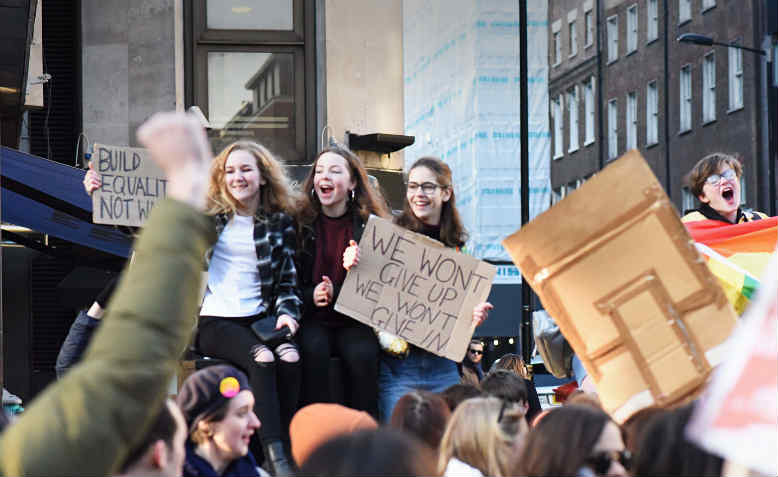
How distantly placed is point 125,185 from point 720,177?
142 inches

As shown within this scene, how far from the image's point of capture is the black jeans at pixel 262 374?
5.92 m

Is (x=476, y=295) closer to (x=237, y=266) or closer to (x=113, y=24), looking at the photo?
(x=237, y=266)

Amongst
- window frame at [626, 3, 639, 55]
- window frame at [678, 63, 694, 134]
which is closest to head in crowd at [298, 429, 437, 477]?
window frame at [678, 63, 694, 134]

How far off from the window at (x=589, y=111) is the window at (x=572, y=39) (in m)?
1.85

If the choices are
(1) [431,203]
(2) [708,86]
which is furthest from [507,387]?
(2) [708,86]

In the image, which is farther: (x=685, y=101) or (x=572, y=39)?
(x=572, y=39)

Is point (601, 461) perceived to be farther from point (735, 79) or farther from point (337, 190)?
point (735, 79)

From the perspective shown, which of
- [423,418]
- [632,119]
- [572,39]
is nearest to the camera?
[423,418]

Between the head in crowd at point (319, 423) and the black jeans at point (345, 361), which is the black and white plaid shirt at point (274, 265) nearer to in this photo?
the black jeans at point (345, 361)

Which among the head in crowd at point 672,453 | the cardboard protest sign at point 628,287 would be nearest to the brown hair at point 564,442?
the head in crowd at point 672,453

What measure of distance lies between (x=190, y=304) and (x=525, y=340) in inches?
518

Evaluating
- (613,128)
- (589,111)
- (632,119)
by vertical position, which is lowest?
(613,128)

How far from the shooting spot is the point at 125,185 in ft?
27.1

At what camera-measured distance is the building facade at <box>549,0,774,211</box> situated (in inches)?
1686
